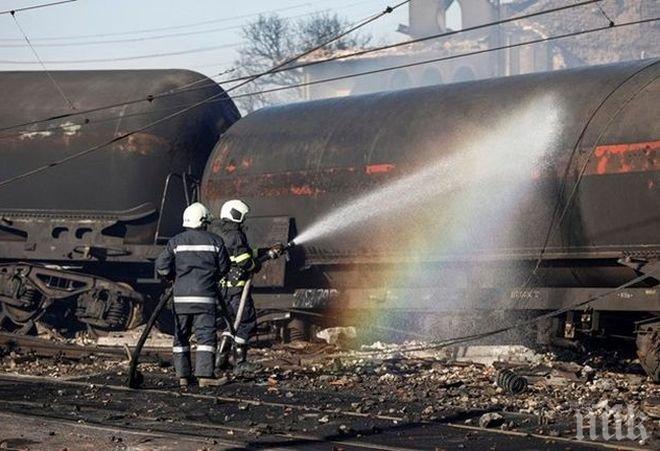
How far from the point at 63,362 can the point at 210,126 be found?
14.4 ft

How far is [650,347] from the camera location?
35.6 ft

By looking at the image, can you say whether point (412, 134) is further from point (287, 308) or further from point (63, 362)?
point (63, 362)

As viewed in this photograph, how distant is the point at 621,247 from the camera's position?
1120 centimetres

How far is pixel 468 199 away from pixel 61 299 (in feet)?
21.6

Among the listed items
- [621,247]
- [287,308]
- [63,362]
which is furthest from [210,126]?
[621,247]

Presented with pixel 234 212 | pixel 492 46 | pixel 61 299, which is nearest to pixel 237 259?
pixel 234 212

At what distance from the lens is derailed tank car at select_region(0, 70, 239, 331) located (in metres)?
15.8

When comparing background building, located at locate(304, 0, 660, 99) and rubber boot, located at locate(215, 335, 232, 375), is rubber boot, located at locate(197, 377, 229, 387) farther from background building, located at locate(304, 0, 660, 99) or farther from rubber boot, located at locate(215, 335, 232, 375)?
background building, located at locate(304, 0, 660, 99)

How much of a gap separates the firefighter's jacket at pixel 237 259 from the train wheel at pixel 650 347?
3.70m

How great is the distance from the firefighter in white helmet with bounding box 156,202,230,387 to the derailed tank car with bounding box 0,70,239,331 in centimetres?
516

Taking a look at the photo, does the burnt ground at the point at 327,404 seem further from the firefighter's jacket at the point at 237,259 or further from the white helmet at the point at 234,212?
the white helmet at the point at 234,212

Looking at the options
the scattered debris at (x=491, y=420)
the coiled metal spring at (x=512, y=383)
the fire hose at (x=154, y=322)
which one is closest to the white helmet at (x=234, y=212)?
the fire hose at (x=154, y=322)

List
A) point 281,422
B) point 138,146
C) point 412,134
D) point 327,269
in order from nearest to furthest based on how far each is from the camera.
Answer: point 281,422, point 412,134, point 327,269, point 138,146

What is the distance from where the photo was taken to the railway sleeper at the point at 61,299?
52.4 feet
